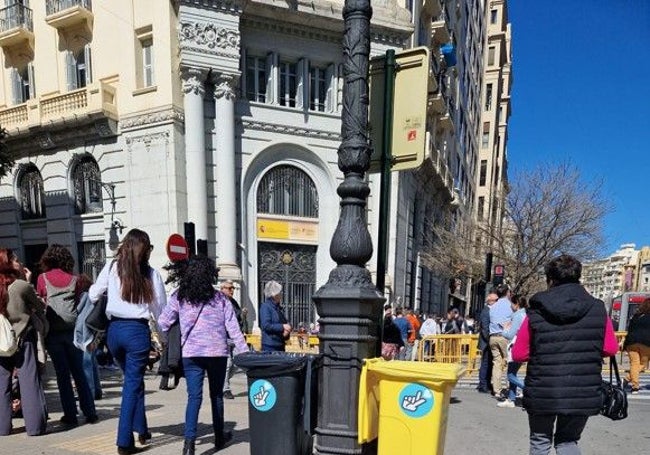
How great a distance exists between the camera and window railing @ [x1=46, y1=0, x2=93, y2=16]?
16031 mm

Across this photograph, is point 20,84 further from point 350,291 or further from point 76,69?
point 350,291

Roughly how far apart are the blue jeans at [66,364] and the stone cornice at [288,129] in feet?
39.8

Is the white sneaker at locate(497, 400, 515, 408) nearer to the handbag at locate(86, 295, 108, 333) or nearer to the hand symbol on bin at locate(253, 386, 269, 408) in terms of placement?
the hand symbol on bin at locate(253, 386, 269, 408)

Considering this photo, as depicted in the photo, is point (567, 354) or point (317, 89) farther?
point (317, 89)

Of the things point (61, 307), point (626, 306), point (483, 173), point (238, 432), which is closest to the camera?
point (61, 307)

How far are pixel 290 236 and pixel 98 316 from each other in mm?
12419

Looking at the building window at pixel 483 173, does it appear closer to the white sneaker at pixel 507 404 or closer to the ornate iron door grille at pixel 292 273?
the ornate iron door grille at pixel 292 273

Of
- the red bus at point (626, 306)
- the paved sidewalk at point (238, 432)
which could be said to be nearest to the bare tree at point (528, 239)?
the red bus at point (626, 306)

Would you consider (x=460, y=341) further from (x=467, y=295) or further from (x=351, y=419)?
(x=467, y=295)

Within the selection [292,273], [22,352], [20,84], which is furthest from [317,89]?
[22,352]

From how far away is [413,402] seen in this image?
2865 millimetres

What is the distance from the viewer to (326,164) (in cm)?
1675

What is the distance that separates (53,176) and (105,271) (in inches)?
606

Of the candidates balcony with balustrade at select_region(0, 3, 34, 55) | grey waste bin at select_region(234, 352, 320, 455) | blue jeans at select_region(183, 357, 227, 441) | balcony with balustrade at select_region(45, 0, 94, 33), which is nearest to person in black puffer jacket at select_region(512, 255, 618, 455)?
grey waste bin at select_region(234, 352, 320, 455)
